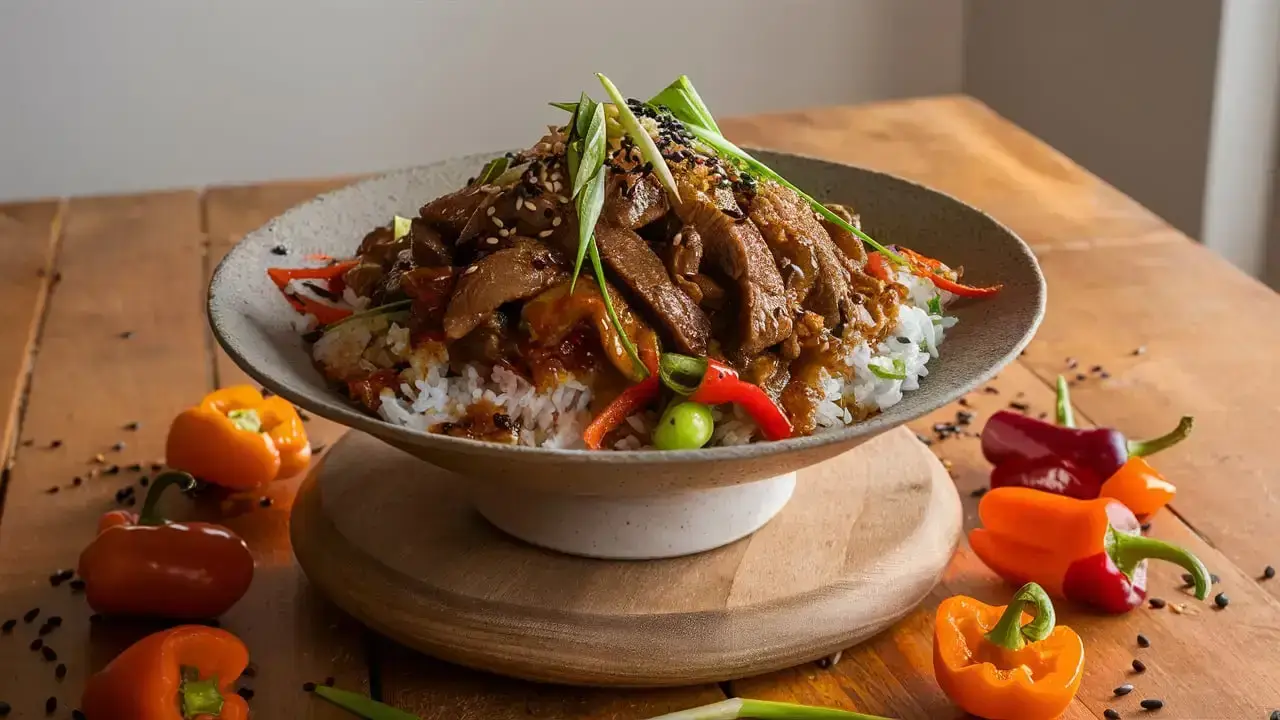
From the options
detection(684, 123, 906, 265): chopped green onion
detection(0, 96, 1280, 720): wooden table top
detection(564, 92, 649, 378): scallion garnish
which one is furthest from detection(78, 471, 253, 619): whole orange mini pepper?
detection(684, 123, 906, 265): chopped green onion

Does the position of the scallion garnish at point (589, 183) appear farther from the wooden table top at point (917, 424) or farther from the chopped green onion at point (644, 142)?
the wooden table top at point (917, 424)

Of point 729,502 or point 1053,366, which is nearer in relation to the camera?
point 729,502

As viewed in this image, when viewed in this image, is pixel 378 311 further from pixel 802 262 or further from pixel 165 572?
pixel 802 262

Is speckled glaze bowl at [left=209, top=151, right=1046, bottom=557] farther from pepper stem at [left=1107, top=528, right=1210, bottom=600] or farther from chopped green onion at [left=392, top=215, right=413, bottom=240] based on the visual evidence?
pepper stem at [left=1107, top=528, right=1210, bottom=600]

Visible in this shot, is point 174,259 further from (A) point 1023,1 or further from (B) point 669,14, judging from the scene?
(A) point 1023,1

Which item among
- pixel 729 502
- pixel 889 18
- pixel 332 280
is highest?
pixel 332 280

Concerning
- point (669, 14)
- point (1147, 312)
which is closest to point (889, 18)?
point (669, 14)

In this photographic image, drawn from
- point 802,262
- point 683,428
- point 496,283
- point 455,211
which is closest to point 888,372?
point 802,262
